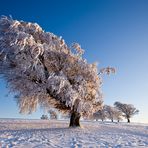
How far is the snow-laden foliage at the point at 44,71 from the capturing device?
22000 mm

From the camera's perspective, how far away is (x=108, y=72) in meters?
27.0

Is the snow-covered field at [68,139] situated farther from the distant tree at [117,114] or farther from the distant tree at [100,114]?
the distant tree at [100,114]

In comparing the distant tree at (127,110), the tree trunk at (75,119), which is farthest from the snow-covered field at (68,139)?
the distant tree at (127,110)

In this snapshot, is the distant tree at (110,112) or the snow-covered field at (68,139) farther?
the distant tree at (110,112)

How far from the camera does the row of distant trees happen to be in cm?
8744

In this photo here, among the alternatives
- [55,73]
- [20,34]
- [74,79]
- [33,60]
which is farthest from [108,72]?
[20,34]

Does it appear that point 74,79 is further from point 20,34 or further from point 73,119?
point 20,34

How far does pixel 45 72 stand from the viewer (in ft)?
77.2

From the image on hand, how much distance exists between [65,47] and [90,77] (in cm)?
486

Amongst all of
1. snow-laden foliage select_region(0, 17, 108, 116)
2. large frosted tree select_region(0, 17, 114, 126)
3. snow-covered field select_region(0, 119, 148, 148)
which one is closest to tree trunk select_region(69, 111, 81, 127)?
large frosted tree select_region(0, 17, 114, 126)

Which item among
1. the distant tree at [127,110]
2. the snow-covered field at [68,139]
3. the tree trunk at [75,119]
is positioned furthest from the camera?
the distant tree at [127,110]

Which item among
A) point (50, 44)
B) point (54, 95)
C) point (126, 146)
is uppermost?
point (50, 44)

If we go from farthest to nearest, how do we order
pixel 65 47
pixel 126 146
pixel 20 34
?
pixel 65 47, pixel 20 34, pixel 126 146

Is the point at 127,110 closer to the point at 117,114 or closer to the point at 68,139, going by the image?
the point at 117,114
